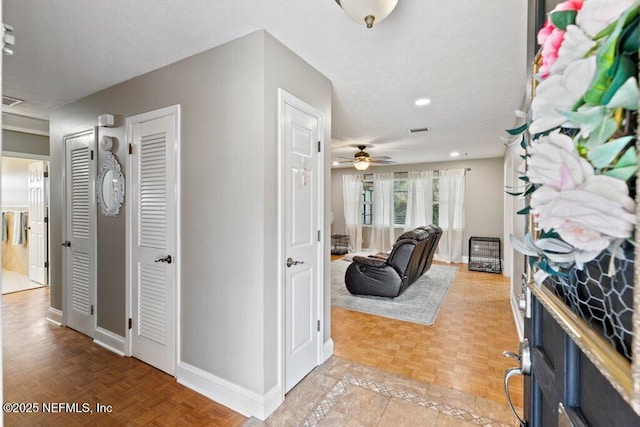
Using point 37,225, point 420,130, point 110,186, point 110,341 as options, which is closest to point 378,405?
point 110,341

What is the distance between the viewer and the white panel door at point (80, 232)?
2.95 m

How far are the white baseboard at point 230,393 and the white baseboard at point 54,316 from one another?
87.2 inches

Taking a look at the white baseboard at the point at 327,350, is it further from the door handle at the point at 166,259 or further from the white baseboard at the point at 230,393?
the door handle at the point at 166,259

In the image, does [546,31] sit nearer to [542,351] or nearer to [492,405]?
[542,351]

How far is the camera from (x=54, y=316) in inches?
135

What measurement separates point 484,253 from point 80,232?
7162 millimetres

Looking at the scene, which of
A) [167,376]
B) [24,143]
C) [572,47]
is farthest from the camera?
[24,143]

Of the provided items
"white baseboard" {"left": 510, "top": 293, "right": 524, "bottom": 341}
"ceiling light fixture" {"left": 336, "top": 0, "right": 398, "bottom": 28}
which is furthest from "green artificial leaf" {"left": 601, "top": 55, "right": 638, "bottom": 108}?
"white baseboard" {"left": 510, "top": 293, "right": 524, "bottom": 341}

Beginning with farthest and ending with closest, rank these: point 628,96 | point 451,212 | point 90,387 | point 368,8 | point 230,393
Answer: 1. point 451,212
2. point 90,387
3. point 230,393
4. point 368,8
5. point 628,96

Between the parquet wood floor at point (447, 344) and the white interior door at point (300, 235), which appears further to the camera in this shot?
the parquet wood floor at point (447, 344)

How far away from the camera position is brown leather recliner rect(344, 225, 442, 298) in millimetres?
4090

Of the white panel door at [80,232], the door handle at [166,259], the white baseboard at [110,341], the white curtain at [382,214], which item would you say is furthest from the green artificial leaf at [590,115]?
the white curtain at [382,214]

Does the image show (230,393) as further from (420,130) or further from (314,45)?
(420,130)

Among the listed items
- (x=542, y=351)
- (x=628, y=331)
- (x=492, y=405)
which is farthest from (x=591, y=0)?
(x=492, y=405)
